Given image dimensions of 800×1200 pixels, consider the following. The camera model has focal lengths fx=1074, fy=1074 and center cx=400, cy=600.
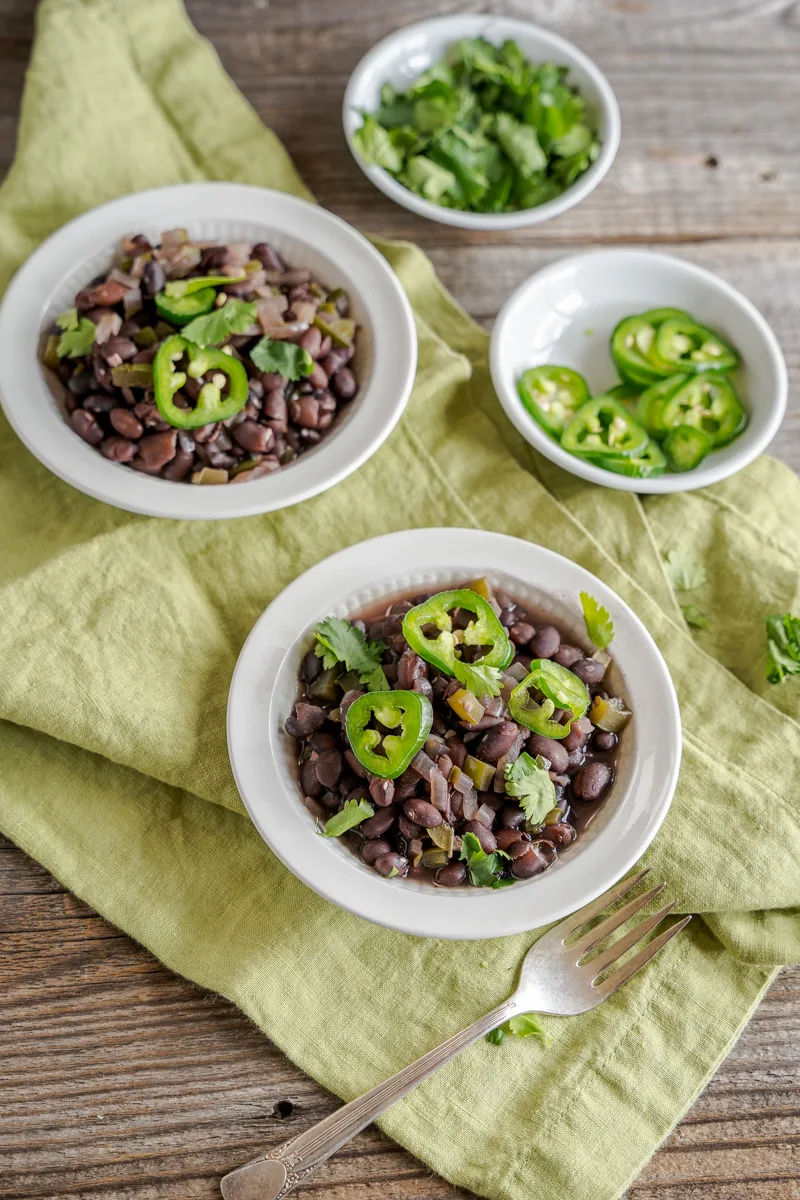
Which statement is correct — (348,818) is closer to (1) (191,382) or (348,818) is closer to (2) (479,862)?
(2) (479,862)

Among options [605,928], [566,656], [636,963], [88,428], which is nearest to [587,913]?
[605,928]

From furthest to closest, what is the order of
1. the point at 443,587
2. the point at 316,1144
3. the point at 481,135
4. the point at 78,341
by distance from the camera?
the point at 481,135
the point at 78,341
the point at 443,587
the point at 316,1144

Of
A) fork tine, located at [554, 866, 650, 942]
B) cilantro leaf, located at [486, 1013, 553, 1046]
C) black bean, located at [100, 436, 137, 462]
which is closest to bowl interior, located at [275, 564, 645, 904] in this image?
fork tine, located at [554, 866, 650, 942]

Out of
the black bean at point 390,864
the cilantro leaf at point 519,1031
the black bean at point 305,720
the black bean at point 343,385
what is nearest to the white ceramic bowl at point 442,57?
the black bean at point 343,385

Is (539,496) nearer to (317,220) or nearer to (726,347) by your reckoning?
(726,347)

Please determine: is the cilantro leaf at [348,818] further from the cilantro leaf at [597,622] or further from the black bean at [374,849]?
the cilantro leaf at [597,622]

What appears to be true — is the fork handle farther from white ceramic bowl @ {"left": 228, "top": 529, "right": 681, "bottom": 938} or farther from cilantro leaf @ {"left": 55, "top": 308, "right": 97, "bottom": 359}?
cilantro leaf @ {"left": 55, "top": 308, "right": 97, "bottom": 359}

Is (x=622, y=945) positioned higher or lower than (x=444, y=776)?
lower
